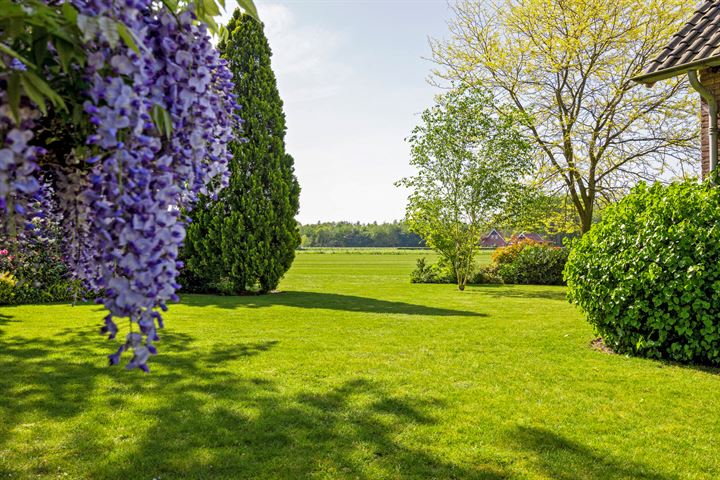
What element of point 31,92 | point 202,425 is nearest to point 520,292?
point 202,425

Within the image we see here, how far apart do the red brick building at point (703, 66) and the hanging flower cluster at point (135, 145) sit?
741 cm

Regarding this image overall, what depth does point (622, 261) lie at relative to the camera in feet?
23.5

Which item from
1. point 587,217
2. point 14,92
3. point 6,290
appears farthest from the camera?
point 587,217

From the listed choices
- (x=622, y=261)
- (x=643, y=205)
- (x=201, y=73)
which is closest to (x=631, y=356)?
(x=622, y=261)

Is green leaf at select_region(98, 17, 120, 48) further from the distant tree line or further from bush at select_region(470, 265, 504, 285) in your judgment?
the distant tree line

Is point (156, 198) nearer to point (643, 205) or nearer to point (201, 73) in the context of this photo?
point (201, 73)

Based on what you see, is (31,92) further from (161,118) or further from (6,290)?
(6,290)

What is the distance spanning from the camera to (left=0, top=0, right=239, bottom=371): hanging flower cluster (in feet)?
4.75

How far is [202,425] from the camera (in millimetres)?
4551

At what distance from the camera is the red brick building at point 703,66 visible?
707 cm

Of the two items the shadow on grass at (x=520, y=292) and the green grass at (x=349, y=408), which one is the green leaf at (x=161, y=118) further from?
the shadow on grass at (x=520, y=292)

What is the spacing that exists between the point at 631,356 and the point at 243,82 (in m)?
11.8

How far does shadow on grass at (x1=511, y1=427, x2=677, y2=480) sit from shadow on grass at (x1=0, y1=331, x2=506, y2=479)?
0.42m

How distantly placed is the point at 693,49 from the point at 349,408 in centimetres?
688
